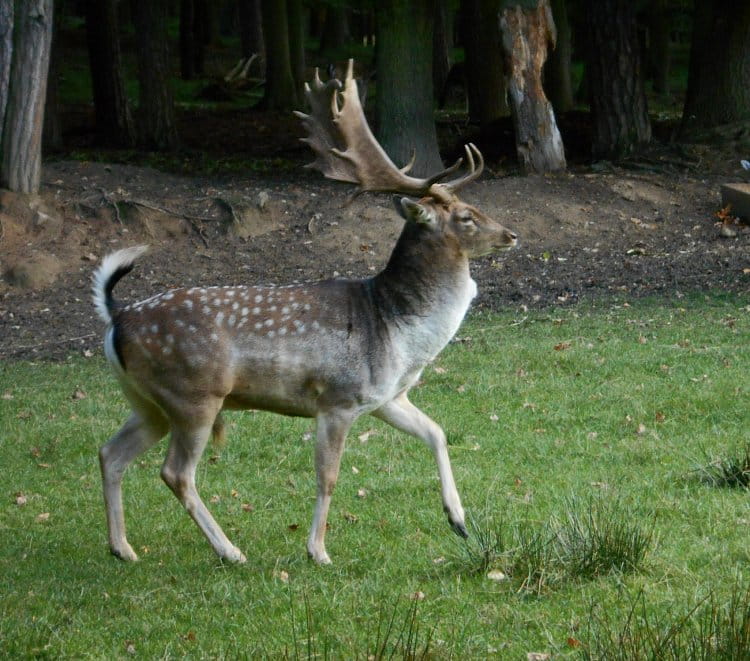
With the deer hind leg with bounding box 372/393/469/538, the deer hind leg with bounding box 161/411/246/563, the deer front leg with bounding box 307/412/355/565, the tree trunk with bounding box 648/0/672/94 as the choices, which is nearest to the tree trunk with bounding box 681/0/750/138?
the deer hind leg with bounding box 372/393/469/538

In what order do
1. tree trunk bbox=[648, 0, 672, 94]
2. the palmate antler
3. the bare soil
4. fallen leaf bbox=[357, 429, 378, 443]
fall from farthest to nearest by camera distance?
tree trunk bbox=[648, 0, 672, 94] → the bare soil → fallen leaf bbox=[357, 429, 378, 443] → the palmate antler

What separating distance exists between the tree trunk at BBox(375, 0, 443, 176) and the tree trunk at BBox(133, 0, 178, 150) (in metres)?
5.24

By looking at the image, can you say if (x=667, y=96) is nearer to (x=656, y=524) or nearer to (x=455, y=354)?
(x=455, y=354)

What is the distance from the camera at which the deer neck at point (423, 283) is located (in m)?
6.41

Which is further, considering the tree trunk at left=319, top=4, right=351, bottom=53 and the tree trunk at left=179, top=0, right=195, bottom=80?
the tree trunk at left=319, top=4, right=351, bottom=53

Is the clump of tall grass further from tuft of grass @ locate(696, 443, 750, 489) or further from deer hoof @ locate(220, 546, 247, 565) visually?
tuft of grass @ locate(696, 443, 750, 489)

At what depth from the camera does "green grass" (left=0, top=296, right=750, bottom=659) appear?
4824 mm

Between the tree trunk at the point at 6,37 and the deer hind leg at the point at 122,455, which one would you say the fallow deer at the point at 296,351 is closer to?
the deer hind leg at the point at 122,455

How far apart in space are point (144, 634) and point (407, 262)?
8.19 feet

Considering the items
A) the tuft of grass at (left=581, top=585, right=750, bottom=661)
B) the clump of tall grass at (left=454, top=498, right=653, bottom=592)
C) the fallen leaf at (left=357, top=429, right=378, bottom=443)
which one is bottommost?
the fallen leaf at (left=357, top=429, right=378, bottom=443)

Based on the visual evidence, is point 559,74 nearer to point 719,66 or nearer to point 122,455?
point 719,66

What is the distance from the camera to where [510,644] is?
4617 millimetres

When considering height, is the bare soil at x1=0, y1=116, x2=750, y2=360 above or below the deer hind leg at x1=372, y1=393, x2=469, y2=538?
below

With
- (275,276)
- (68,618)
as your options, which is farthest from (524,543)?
(275,276)
